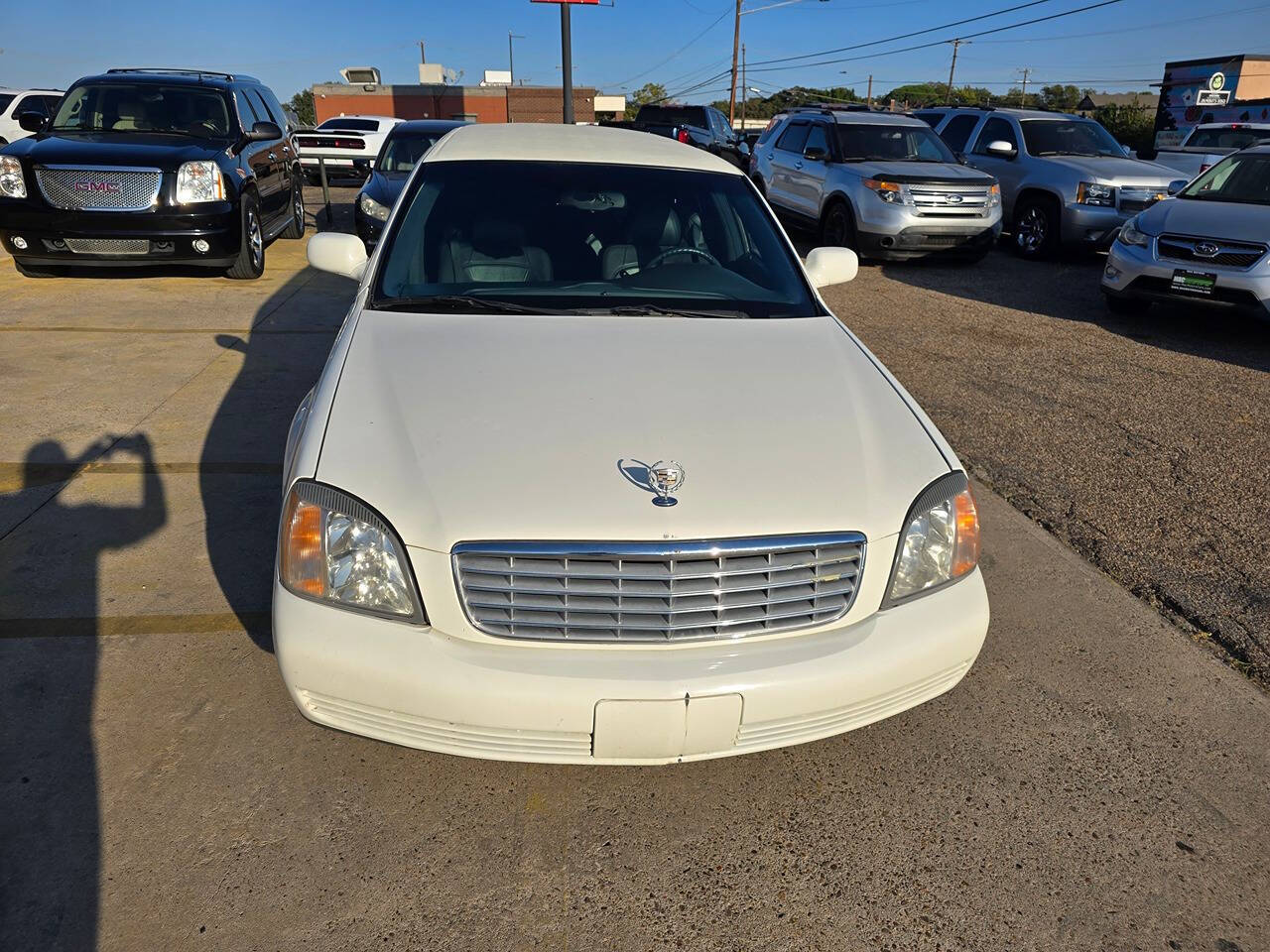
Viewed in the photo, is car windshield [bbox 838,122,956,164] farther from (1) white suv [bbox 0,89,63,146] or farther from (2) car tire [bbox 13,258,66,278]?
(1) white suv [bbox 0,89,63,146]

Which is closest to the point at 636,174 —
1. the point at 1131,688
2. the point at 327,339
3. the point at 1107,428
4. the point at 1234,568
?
the point at 1131,688

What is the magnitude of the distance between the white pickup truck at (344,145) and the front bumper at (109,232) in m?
5.55

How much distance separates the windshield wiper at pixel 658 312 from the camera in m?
3.31

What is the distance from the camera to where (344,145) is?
17469 mm

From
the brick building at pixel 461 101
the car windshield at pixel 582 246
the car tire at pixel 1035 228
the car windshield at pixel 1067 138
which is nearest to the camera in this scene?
the car windshield at pixel 582 246

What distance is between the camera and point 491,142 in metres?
4.08

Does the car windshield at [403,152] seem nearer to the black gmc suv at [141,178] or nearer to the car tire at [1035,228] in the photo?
the black gmc suv at [141,178]

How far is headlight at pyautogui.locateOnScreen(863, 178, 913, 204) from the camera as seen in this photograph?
1052cm

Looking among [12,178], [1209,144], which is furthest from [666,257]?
[1209,144]

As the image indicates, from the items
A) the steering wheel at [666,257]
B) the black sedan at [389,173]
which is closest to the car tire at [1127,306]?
the steering wheel at [666,257]

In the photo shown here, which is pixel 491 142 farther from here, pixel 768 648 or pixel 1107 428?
pixel 1107 428

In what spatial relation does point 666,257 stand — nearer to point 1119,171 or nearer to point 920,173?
point 920,173

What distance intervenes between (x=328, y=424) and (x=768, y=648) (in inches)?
52.4

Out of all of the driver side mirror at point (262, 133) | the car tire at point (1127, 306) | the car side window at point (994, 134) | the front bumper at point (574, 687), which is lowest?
the car tire at point (1127, 306)
